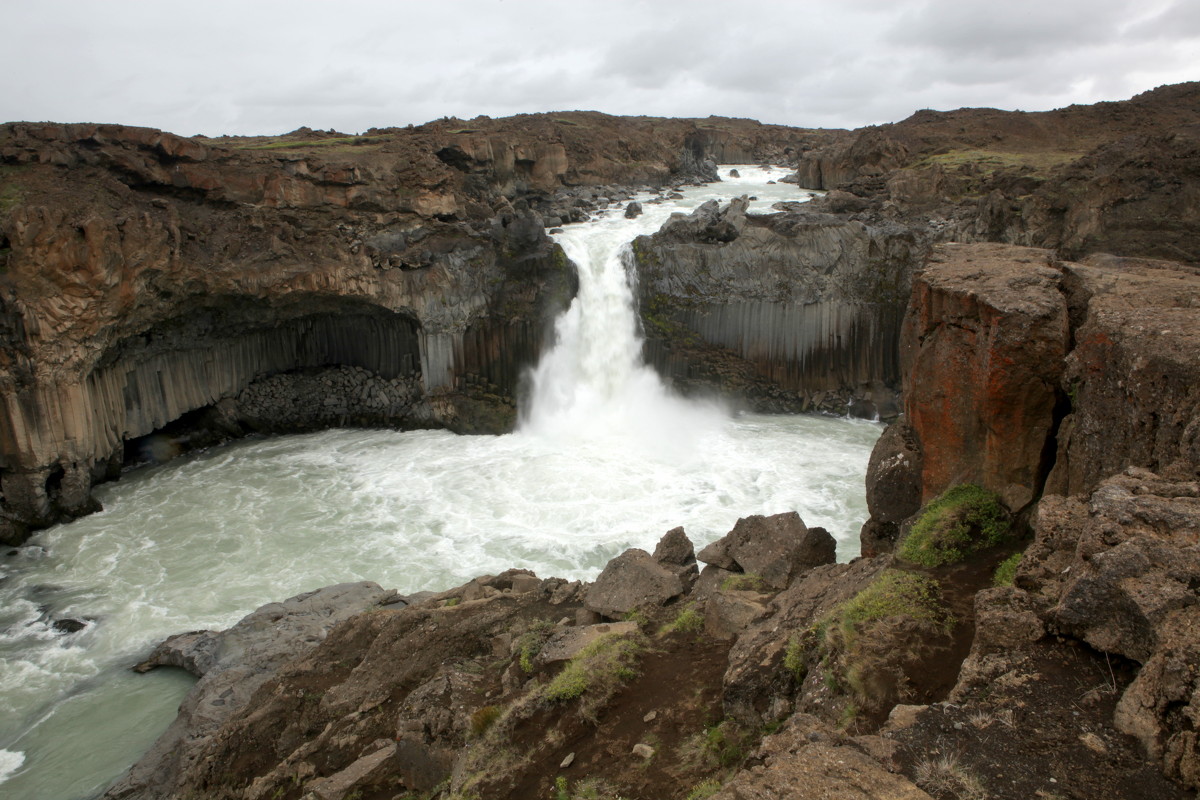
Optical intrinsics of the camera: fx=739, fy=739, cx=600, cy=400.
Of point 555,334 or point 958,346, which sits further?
point 555,334

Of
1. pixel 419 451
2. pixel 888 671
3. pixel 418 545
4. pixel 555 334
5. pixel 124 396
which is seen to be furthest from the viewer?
pixel 555 334

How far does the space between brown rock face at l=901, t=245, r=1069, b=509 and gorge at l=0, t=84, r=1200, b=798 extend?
40 mm

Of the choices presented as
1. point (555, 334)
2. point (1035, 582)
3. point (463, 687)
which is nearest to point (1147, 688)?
point (1035, 582)

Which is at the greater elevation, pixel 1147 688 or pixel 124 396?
pixel 1147 688

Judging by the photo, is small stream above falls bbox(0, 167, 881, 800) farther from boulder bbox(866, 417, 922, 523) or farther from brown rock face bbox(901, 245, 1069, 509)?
brown rock face bbox(901, 245, 1069, 509)

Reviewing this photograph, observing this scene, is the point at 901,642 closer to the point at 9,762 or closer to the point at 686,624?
the point at 686,624

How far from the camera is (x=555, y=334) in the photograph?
2639 cm

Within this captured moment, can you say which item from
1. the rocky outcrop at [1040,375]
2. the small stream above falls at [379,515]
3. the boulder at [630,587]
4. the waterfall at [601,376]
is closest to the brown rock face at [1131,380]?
the rocky outcrop at [1040,375]

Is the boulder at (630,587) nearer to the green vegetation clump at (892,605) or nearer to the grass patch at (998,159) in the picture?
the green vegetation clump at (892,605)

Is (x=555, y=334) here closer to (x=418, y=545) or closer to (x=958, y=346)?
(x=418, y=545)

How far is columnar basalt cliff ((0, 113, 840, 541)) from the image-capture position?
59.0 ft

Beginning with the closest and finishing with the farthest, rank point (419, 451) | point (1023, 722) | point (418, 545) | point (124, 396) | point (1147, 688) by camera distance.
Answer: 1. point (1147, 688)
2. point (1023, 722)
3. point (418, 545)
4. point (124, 396)
5. point (419, 451)

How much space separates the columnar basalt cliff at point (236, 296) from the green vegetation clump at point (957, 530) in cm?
1868

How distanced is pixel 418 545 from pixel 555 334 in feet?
35.9
